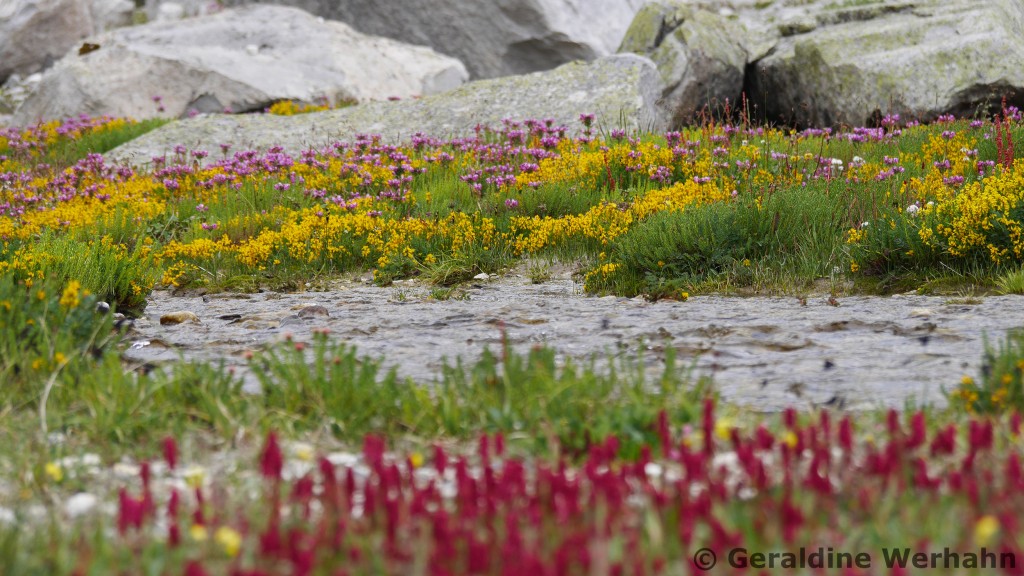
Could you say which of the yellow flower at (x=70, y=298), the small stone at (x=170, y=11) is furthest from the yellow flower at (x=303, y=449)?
the small stone at (x=170, y=11)

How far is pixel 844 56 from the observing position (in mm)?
13797

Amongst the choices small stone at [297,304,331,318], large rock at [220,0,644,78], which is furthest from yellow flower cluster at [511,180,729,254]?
large rock at [220,0,644,78]

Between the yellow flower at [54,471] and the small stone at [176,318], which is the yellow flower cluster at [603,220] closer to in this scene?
the small stone at [176,318]

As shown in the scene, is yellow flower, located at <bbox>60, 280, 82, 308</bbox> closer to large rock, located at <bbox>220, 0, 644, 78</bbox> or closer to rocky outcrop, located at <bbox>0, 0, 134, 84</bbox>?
large rock, located at <bbox>220, 0, 644, 78</bbox>

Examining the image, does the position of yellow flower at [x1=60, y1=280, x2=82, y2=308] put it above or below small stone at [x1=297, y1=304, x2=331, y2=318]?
above

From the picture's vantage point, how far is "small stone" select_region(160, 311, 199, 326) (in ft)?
21.2

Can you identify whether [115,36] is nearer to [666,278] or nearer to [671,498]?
[666,278]

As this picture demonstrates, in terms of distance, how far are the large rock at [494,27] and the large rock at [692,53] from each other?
5080 millimetres

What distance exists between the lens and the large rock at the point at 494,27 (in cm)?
2058

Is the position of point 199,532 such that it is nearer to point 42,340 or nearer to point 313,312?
point 42,340

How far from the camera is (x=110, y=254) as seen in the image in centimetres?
684

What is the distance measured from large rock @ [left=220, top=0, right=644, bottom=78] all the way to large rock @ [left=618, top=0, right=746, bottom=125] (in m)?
5.08

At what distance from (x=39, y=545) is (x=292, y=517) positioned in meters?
0.65

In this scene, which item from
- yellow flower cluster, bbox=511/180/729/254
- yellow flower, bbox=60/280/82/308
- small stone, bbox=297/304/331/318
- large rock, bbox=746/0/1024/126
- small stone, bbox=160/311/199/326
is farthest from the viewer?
large rock, bbox=746/0/1024/126
